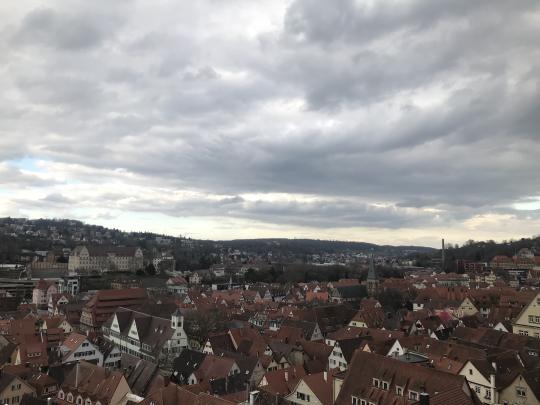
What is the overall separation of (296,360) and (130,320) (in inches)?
1164

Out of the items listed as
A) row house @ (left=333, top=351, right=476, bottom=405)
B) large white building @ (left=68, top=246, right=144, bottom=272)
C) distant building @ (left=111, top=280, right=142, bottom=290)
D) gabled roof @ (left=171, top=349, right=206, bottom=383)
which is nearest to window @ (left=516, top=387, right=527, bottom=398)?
row house @ (left=333, top=351, right=476, bottom=405)

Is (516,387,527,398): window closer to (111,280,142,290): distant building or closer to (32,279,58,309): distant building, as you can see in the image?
(32,279,58,309): distant building

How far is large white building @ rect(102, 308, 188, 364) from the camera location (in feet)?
200

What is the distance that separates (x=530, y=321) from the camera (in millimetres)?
52344

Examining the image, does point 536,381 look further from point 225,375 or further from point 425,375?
point 225,375

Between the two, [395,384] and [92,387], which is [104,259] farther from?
[395,384]

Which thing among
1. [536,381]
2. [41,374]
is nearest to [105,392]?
[41,374]

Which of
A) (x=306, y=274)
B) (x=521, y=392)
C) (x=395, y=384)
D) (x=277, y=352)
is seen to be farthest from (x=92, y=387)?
(x=306, y=274)

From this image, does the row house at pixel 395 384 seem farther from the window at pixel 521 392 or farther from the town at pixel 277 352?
the window at pixel 521 392

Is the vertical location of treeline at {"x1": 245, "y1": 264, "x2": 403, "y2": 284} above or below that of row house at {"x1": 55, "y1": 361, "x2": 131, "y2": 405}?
above

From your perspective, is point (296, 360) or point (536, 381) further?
point (296, 360)

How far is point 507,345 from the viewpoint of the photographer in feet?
150

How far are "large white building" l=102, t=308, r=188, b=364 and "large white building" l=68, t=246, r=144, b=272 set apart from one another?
109 metres

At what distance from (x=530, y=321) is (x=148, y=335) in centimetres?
4635
